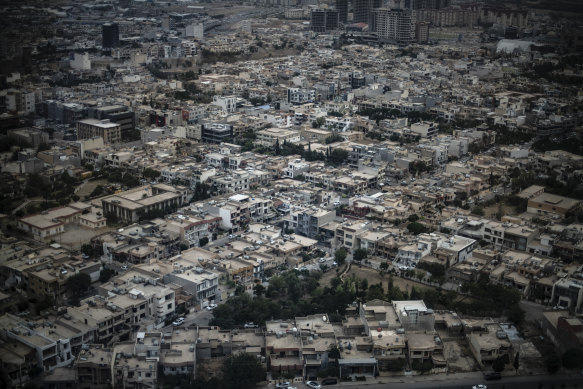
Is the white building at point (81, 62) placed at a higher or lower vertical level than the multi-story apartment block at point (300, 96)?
higher

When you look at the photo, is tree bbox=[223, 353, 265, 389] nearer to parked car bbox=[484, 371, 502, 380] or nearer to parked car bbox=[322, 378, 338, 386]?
parked car bbox=[322, 378, 338, 386]

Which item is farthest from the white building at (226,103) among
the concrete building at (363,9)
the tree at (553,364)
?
the concrete building at (363,9)

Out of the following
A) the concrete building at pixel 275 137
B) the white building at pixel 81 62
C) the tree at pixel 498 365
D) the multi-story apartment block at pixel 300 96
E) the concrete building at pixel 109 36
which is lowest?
the tree at pixel 498 365

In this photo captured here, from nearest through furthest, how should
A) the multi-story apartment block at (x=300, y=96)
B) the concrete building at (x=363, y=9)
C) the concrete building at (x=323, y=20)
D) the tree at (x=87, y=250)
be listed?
the tree at (x=87, y=250)
the multi-story apartment block at (x=300, y=96)
the concrete building at (x=323, y=20)
the concrete building at (x=363, y=9)

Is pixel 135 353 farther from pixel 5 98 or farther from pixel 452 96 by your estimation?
pixel 452 96

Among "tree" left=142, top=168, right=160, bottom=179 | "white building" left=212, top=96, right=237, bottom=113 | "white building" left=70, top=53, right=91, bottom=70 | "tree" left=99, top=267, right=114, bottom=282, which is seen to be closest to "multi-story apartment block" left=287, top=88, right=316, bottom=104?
"white building" left=212, top=96, right=237, bottom=113

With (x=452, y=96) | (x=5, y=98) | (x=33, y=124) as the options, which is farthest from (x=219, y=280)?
(x=452, y=96)

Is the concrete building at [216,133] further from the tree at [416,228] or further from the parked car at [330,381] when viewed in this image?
the parked car at [330,381]
